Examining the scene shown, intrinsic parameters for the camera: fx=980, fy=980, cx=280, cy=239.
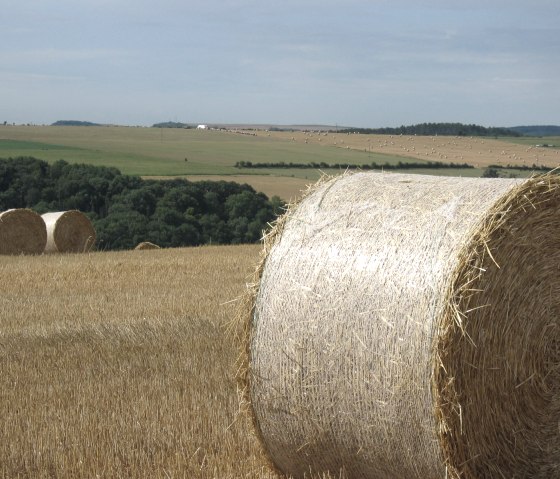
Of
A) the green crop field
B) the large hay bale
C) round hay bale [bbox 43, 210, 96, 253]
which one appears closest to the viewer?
the large hay bale

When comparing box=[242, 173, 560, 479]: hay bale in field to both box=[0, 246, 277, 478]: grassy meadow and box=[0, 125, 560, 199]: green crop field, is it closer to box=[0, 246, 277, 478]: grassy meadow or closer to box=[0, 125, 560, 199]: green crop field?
box=[0, 246, 277, 478]: grassy meadow

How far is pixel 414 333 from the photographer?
15.4 feet

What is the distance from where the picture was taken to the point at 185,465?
18.1 feet

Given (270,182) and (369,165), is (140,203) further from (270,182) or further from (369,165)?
(369,165)

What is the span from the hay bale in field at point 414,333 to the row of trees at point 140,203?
21.2 m

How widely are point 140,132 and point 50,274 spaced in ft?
179

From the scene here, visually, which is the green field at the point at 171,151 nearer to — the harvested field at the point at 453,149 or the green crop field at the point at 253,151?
the green crop field at the point at 253,151

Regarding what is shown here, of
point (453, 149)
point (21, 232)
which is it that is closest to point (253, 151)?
point (453, 149)

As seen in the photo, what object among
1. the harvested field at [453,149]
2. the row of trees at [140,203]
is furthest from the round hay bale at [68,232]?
the harvested field at [453,149]

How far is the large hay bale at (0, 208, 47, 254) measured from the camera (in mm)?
19562

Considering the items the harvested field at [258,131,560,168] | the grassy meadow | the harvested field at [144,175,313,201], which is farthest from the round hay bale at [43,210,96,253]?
the harvested field at [144,175,313,201]

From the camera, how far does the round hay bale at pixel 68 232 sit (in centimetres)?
2033

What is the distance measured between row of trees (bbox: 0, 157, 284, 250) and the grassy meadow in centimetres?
1422

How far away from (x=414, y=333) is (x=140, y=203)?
25.6m
